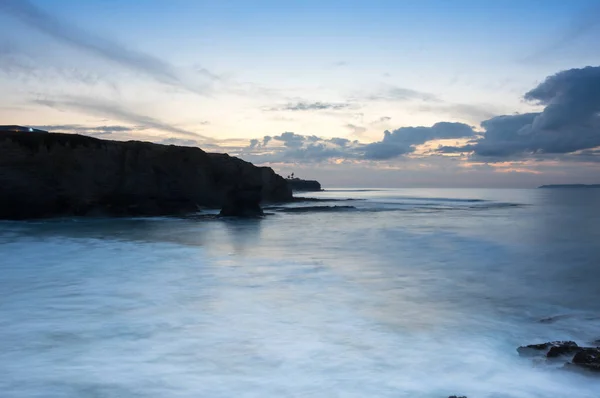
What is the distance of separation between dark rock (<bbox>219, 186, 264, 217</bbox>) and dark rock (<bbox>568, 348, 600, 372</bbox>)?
33.2 metres

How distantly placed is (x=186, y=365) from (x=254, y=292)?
488cm

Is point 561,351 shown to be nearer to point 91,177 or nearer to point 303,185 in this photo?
point 91,177

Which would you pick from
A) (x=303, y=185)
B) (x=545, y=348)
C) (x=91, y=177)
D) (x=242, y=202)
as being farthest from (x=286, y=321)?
(x=303, y=185)

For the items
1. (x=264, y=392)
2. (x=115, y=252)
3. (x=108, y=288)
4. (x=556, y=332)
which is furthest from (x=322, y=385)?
(x=115, y=252)

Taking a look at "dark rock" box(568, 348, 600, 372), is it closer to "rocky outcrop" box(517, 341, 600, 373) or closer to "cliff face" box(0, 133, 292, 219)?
"rocky outcrop" box(517, 341, 600, 373)

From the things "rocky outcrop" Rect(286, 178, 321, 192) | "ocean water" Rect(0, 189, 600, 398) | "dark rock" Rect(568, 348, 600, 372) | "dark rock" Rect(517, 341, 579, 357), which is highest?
"rocky outcrop" Rect(286, 178, 321, 192)

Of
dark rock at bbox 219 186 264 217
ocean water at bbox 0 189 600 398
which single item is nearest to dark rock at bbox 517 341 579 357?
ocean water at bbox 0 189 600 398

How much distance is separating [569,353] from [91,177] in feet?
121

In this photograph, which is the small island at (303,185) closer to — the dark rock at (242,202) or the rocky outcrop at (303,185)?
the rocky outcrop at (303,185)

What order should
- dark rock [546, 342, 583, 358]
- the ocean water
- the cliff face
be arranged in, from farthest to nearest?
1. the cliff face
2. dark rock [546, 342, 583, 358]
3. the ocean water

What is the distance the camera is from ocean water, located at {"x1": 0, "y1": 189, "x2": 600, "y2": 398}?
5820 millimetres

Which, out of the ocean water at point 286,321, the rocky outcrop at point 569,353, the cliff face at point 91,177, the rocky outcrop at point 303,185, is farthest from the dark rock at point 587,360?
the rocky outcrop at point 303,185

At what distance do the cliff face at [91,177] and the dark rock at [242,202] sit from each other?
31 cm

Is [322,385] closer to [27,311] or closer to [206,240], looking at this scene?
[27,311]
